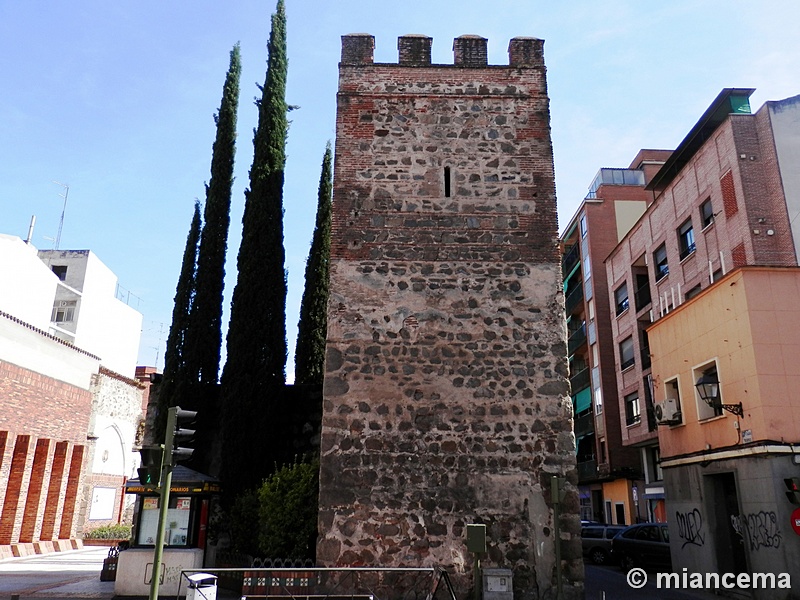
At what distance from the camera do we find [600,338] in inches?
1239

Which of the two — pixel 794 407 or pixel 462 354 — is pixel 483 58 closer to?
pixel 462 354

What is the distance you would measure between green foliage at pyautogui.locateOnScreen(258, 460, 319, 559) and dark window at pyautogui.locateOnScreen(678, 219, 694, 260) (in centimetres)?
1661

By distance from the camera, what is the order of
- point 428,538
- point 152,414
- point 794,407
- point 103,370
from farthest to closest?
point 103,370 < point 152,414 < point 794,407 < point 428,538

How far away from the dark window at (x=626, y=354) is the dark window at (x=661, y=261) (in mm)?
3741

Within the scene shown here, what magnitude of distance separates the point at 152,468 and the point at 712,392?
10.7m

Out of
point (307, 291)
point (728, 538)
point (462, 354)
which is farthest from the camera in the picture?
point (307, 291)

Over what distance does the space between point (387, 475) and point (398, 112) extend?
6.43 metres

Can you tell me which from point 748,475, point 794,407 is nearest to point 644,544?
point 748,475

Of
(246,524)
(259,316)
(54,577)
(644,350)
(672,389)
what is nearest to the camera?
(246,524)

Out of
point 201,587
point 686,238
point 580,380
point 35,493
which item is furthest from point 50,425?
point 580,380

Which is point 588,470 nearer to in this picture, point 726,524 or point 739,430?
point 726,524

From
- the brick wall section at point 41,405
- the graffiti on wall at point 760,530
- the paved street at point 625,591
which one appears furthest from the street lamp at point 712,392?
the brick wall section at point 41,405

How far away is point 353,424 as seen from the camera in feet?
33.2

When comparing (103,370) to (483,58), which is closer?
(483,58)
